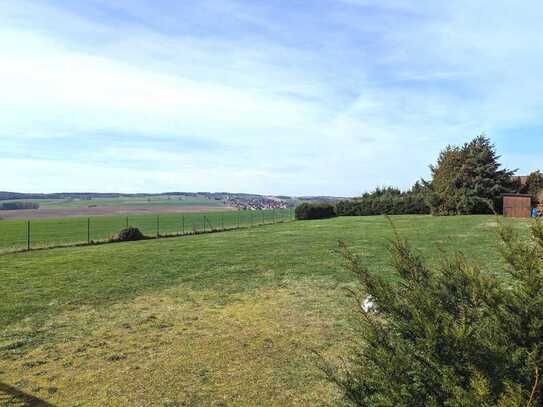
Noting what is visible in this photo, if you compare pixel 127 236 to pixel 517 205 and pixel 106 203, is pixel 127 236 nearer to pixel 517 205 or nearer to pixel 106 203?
pixel 517 205

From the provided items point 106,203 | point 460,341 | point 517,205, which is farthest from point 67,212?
point 460,341

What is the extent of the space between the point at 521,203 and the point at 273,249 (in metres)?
20.0

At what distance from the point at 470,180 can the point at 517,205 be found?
4320 mm

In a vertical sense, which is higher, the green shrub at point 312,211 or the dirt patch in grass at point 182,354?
the green shrub at point 312,211

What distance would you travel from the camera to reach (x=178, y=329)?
712 cm

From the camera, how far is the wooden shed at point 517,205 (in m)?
26.8

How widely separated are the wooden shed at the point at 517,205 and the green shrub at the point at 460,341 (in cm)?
2869

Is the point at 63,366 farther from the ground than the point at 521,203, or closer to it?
closer to it

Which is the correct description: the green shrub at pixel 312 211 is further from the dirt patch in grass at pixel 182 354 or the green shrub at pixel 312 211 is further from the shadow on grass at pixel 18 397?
the shadow on grass at pixel 18 397

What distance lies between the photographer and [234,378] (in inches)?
203

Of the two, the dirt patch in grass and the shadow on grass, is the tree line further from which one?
the shadow on grass

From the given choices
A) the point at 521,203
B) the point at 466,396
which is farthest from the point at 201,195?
the point at 466,396

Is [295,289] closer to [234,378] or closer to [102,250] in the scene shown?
[234,378]

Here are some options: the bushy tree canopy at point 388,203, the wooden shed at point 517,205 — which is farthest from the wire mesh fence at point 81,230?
the wooden shed at point 517,205
